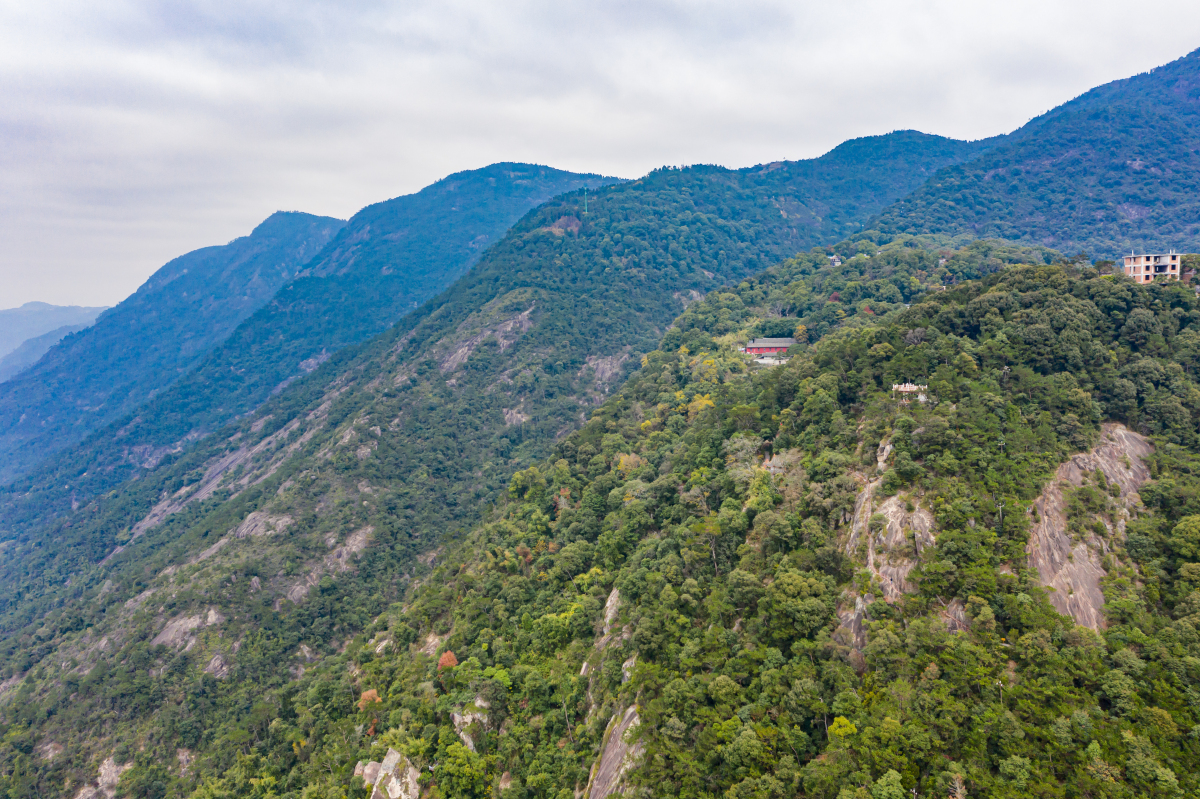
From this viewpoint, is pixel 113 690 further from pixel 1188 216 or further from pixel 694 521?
pixel 1188 216

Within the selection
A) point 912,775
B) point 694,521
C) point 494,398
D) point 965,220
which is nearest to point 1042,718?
point 912,775

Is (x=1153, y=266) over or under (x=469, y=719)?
over

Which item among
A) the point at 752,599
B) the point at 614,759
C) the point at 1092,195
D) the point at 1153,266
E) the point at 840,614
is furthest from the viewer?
the point at 1092,195

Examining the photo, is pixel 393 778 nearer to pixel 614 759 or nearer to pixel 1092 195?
pixel 614 759

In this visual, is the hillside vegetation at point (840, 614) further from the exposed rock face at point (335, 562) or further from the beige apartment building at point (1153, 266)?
the exposed rock face at point (335, 562)

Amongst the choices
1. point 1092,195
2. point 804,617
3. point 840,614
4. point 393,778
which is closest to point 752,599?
point 804,617
